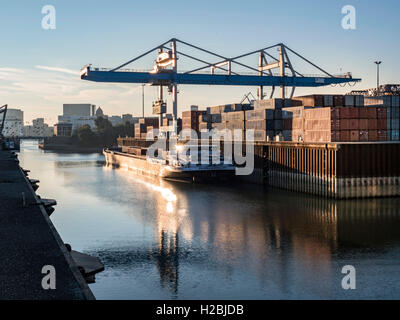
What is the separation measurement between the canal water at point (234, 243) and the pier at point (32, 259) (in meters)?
3.33

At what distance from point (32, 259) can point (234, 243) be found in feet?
45.5

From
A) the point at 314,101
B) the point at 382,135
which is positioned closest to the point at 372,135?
the point at 382,135

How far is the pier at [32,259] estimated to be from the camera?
10.9m

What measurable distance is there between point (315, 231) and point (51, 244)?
18152 millimetres

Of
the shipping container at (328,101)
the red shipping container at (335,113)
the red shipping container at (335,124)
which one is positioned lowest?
the red shipping container at (335,124)

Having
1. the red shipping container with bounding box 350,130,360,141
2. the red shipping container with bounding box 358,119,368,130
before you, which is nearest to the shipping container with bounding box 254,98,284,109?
the red shipping container with bounding box 358,119,368,130

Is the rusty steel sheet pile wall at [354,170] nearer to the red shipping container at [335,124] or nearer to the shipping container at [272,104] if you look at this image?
the red shipping container at [335,124]

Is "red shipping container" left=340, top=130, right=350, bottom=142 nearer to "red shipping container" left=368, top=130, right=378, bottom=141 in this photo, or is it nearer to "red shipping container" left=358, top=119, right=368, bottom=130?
"red shipping container" left=358, top=119, right=368, bottom=130

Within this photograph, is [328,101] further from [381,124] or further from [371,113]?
[371,113]

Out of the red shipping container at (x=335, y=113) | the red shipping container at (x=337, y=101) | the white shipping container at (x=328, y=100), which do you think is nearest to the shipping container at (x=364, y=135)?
the red shipping container at (x=335, y=113)

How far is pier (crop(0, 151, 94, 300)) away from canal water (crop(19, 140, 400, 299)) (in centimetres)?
333

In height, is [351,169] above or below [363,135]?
below

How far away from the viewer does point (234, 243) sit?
25.3 meters
